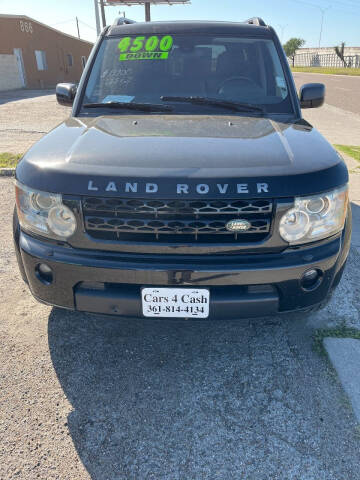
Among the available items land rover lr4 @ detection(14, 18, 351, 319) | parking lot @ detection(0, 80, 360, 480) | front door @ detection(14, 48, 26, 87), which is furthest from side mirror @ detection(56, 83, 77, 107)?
front door @ detection(14, 48, 26, 87)

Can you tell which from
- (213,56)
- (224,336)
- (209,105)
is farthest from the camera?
(213,56)

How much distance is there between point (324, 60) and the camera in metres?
86.2

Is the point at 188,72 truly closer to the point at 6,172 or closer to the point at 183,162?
the point at 183,162

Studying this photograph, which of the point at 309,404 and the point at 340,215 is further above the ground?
the point at 340,215

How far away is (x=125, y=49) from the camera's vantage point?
302 cm

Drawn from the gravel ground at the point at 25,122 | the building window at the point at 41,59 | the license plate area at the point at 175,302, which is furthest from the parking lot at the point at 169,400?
the building window at the point at 41,59

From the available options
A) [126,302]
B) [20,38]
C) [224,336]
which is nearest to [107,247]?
[126,302]

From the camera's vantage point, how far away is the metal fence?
71.9m

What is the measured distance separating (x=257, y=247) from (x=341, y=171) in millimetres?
588

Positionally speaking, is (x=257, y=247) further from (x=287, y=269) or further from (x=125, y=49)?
(x=125, y=49)

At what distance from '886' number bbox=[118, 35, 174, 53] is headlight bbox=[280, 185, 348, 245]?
1.87 metres

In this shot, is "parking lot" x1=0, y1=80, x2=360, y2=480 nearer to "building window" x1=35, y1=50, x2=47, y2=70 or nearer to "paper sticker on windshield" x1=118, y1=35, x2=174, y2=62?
"paper sticker on windshield" x1=118, y1=35, x2=174, y2=62

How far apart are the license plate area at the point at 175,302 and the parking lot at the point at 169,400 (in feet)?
0.37

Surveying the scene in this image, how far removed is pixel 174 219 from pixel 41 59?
31921mm
